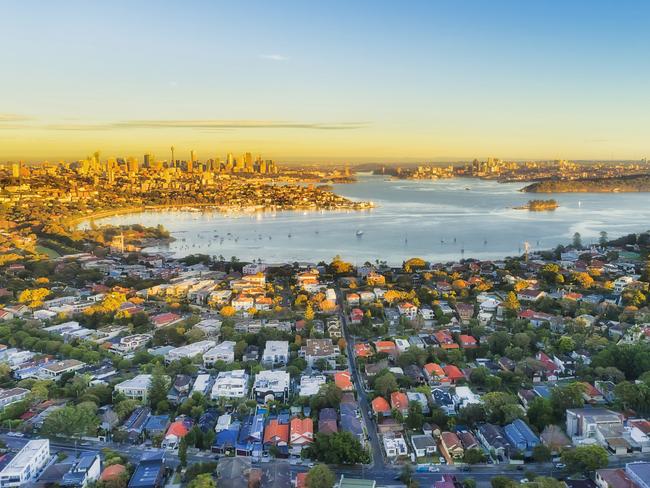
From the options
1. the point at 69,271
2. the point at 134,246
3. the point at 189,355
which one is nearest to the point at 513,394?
the point at 189,355

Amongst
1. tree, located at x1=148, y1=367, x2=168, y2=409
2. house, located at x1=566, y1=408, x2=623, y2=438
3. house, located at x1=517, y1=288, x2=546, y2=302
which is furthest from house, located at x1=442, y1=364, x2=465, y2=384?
house, located at x1=517, y1=288, x2=546, y2=302

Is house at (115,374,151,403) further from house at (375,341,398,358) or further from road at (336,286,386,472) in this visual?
house at (375,341,398,358)

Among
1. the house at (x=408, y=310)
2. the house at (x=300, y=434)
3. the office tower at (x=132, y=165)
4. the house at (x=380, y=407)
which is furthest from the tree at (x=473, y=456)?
the office tower at (x=132, y=165)

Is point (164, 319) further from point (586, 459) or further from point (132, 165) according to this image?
point (132, 165)

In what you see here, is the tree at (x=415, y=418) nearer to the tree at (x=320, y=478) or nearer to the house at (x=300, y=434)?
the house at (x=300, y=434)

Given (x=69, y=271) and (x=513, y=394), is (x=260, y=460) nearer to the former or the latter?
(x=513, y=394)
